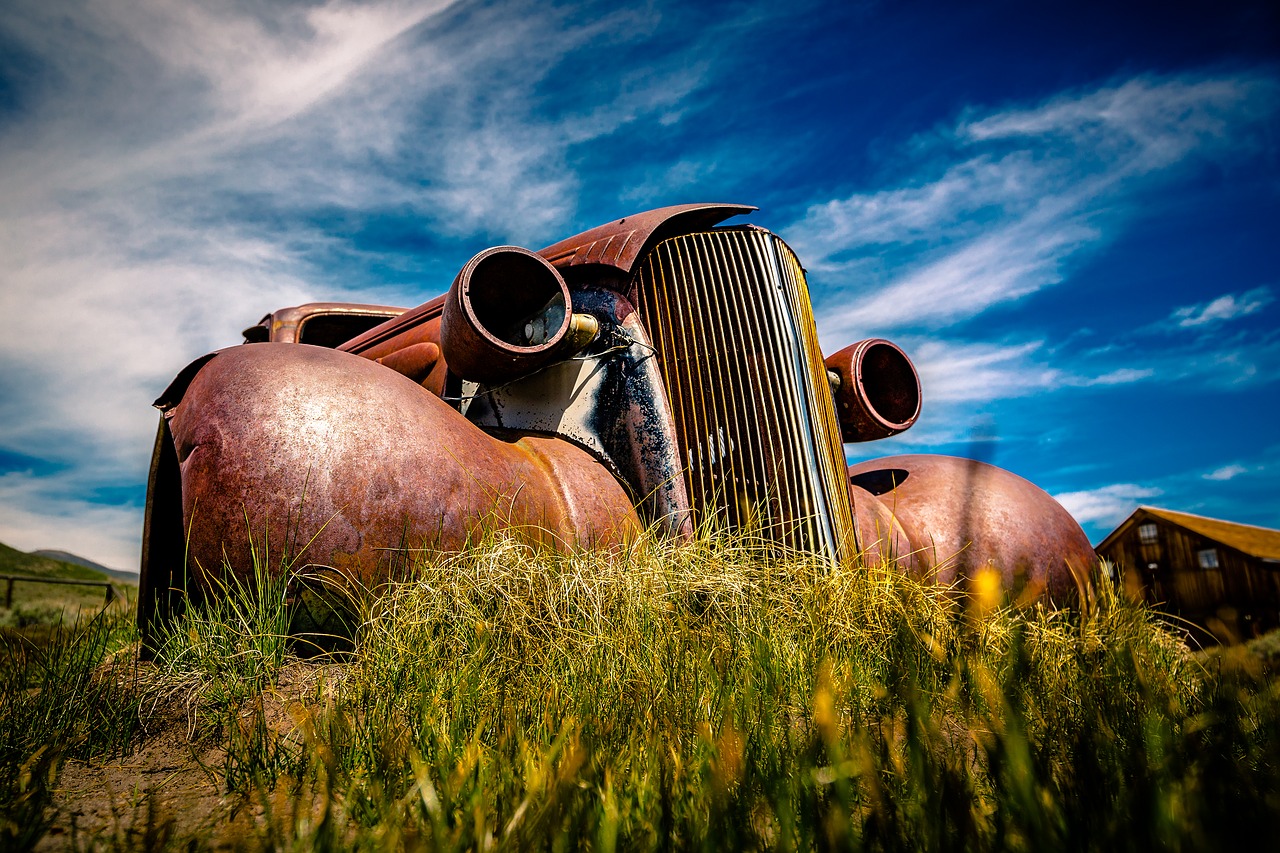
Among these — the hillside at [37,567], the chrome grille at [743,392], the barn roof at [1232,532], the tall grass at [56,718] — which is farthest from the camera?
the hillside at [37,567]

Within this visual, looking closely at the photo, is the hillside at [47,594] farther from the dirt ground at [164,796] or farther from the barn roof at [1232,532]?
the barn roof at [1232,532]

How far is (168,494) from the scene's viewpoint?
2699 millimetres

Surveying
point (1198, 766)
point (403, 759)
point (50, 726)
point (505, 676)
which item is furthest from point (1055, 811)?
point (50, 726)

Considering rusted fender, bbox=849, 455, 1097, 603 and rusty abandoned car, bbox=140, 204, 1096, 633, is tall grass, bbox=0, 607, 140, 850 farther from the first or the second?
rusted fender, bbox=849, 455, 1097, 603

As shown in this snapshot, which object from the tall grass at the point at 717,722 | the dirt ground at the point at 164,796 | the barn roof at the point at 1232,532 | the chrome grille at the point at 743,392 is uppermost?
the chrome grille at the point at 743,392

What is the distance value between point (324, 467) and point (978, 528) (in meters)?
3.37

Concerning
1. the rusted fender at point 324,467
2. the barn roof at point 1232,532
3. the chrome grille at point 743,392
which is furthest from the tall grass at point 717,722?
the barn roof at point 1232,532

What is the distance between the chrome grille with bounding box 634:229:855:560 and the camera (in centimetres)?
342

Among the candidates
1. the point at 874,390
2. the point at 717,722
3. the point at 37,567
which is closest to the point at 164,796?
the point at 717,722

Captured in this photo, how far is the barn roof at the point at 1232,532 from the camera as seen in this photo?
22.5ft

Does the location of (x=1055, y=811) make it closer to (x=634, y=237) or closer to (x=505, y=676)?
(x=505, y=676)

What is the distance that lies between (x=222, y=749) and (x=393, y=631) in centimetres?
52

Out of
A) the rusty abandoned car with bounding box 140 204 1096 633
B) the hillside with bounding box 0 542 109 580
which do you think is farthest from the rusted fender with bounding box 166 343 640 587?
the hillside with bounding box 0 542 109 580

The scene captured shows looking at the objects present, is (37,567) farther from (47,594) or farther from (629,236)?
(629,236)
